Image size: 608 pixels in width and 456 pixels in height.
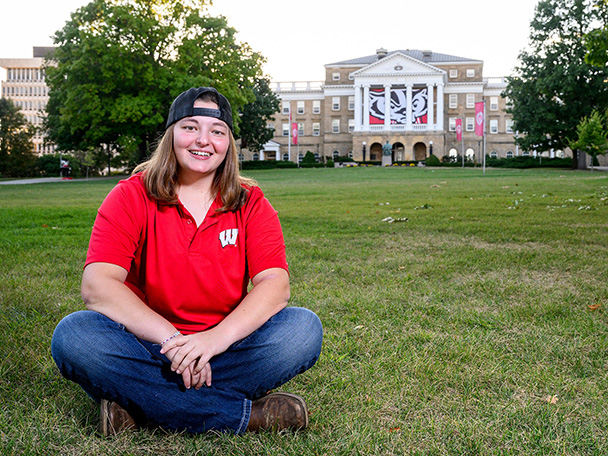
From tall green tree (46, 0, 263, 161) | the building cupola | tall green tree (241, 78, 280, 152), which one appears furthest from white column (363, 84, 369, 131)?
tall green tree (46, 0, 263, 161)

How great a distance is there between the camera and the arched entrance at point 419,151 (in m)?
74.0

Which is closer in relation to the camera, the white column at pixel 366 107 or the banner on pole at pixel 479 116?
the banner on pole at pixel 479 116

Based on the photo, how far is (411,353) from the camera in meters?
3.23

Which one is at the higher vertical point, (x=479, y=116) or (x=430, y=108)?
(x=430, y=108)

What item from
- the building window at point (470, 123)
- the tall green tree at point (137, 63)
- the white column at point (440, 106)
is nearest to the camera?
the tall green tree at point (137, 63)

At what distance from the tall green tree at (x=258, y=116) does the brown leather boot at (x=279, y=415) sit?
47928mm

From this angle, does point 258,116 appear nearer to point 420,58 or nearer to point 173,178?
point 420,58

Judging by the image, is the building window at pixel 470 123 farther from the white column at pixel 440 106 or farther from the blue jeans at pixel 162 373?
the blue jeans at pixel 162 373

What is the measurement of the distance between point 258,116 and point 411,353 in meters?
51.4

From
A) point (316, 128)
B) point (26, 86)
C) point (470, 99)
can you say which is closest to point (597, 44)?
point (470, 99)

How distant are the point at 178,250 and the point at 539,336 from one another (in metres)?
2.28

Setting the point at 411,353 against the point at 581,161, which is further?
the point at 581,161

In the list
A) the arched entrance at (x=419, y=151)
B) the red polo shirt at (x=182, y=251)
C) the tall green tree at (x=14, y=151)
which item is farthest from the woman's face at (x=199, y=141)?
the arched entrance at (x=419, y=151)

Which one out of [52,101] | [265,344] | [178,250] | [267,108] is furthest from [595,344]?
[267,108]
